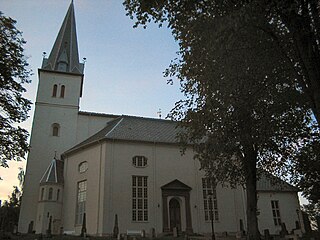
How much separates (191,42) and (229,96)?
2.73 meters

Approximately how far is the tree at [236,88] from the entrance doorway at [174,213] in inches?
361

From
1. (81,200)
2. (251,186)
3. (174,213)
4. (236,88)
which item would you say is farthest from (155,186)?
(236,88)

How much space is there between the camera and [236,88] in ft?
42.4

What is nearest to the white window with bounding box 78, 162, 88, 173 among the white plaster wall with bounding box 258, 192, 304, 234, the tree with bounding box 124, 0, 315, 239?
the tree with bounding box 124, 0, 315, 239

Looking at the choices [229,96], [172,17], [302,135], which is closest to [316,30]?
[229,96]

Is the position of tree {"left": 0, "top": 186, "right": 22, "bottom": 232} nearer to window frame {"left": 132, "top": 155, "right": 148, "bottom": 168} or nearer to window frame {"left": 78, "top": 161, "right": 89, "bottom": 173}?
window frame {"left": 78, "top": 161, "right": 89, "bottom": 173}

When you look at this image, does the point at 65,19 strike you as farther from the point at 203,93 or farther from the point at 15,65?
A: the point at 203,93

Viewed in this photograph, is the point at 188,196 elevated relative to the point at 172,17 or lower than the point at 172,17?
lower

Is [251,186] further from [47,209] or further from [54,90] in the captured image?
[54,90]

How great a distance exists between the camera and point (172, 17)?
11508mm

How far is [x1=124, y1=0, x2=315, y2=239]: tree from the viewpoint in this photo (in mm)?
10680

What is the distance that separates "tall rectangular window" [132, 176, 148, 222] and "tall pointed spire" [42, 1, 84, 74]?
15693 millimetres

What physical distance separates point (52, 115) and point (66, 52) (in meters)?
8.03

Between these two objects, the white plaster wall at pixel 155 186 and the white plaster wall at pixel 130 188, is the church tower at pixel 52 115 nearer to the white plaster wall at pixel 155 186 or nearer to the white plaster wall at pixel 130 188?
the white plaster wall at pixel 130 188
